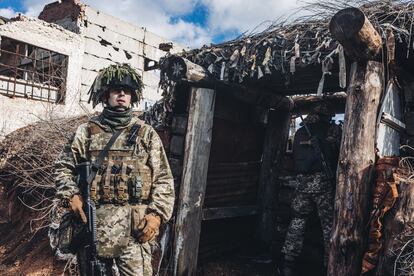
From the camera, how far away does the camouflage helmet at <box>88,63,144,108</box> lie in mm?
3127

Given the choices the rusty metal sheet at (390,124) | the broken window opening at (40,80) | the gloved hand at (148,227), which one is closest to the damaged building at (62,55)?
the broken window opening at (40,80)

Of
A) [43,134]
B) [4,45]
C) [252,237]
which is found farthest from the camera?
[4,45]

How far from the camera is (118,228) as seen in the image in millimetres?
2889

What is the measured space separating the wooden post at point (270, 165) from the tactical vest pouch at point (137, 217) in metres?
3.37

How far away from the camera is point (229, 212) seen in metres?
5.23

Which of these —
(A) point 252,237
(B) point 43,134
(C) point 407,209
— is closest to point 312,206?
(A) point 252,237

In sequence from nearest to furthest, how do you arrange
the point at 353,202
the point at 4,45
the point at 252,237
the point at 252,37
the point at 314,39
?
the point at 353,202 < the point at 314,39 < the point at 252,37 < the point at 252,237 < the point at 4,45

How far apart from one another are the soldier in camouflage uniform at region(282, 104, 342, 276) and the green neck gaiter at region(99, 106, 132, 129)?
109 inches

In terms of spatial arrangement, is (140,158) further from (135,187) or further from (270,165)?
(270,165)

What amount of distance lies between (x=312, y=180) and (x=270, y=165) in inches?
51.3

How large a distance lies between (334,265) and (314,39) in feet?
7.43

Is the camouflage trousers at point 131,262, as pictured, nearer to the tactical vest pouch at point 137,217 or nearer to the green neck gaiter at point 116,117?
the tactical vest pouch at point 137,217

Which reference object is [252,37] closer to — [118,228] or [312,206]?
[312,206]

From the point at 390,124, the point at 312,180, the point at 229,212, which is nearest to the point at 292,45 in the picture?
the point at 390,124
